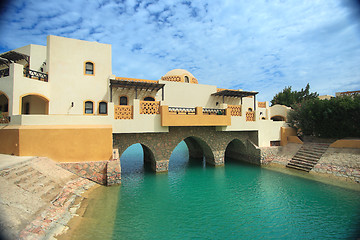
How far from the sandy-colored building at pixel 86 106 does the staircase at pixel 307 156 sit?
7.07ft

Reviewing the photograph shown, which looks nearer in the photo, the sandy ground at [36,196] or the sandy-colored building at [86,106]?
the sandy ground at [36,196]

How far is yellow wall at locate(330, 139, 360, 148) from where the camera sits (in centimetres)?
1231

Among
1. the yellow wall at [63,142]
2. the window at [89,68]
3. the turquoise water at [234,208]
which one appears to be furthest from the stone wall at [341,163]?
the window at [89,68]

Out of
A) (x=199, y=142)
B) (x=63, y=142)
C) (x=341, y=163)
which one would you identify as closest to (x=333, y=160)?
(x=341, y=163)

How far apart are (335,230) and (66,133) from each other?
11.5 meters

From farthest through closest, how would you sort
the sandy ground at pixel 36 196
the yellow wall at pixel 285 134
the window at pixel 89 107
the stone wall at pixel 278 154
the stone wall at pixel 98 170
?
the yellow wall at pixel 285 134
the stone wall at pixel 278 154
the window at pixel 89 107
the stone wall at pixel 98 170
the sandy ground at pixel 36 196

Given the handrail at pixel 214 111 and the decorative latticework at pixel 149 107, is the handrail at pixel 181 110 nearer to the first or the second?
the decorative latticework at pixel 149 107

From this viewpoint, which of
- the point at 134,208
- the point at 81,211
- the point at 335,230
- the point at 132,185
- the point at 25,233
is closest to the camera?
the point at 25,233

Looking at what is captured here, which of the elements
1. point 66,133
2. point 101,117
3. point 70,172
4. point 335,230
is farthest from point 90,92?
point 335,230

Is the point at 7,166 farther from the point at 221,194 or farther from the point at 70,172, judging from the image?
the point at 221,194

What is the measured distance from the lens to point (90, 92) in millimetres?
12664

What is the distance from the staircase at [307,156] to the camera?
510 inches

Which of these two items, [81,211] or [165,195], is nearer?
[81,211]

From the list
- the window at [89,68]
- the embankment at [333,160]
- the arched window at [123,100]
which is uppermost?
the window at [89,68]
